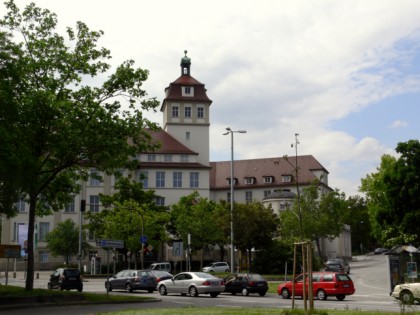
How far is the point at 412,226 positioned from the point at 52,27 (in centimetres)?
2728

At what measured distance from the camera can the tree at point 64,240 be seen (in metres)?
73.0

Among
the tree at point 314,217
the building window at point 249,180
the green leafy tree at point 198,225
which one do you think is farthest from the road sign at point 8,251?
the building window at point 249,180

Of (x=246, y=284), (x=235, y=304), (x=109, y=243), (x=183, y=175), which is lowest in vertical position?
(x=235, y=304)

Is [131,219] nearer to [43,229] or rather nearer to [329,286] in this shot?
[43,229]

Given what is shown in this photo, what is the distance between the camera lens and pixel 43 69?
92.1 ft

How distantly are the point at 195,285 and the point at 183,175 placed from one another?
5851 centimetres

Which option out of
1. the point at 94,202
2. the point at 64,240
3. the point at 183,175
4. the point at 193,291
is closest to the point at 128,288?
the point at 193,291

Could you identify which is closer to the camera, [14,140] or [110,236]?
[14,140]

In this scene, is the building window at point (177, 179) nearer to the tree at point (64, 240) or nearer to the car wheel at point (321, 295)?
the tree at point (64, 240)

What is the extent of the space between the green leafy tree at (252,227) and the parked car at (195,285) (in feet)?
62.5

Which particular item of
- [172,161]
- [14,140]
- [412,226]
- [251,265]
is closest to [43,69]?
[14,140]

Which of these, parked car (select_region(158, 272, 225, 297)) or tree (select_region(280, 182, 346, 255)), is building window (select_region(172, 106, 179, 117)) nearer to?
tree (select_region(280, 182, 346, 255))

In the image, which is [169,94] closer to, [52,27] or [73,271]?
[73,271]

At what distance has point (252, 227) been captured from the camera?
53.2 m
